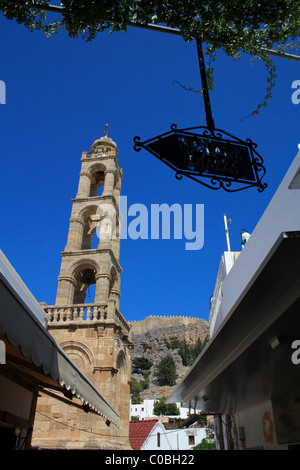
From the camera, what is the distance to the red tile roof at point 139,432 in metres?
28.3

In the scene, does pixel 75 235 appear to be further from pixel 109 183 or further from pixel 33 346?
pixel 33 346

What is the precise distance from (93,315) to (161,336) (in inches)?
3533

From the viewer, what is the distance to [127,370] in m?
17.2

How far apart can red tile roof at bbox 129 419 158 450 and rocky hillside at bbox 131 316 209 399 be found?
5563 centimetres

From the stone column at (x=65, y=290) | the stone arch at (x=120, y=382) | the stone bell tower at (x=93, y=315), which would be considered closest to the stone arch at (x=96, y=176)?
the stone bell tower at (x=93, y=315)

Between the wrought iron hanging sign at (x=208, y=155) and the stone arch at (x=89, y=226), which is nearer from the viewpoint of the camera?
the wrought iron hanging sign at (x=208, y=155)

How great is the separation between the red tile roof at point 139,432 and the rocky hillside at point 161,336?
183ft

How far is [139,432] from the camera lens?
29953 mm

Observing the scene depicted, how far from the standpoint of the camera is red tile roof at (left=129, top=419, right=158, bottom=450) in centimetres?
2830

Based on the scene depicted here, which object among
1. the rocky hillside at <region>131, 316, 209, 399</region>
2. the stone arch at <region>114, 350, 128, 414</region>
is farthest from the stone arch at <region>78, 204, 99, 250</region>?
the rocky hillside at <region>131, 316, 209, 399</region>

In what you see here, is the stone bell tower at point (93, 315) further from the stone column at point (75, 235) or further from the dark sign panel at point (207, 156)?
the dark sign panel at point (207, 156)

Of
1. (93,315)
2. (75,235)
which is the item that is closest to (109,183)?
(75,235)

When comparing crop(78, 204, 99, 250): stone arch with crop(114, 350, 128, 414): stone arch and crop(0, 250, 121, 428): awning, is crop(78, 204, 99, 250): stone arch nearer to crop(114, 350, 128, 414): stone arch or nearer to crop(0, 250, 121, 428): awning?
crop(114, 350, 128, 414): stone arch
